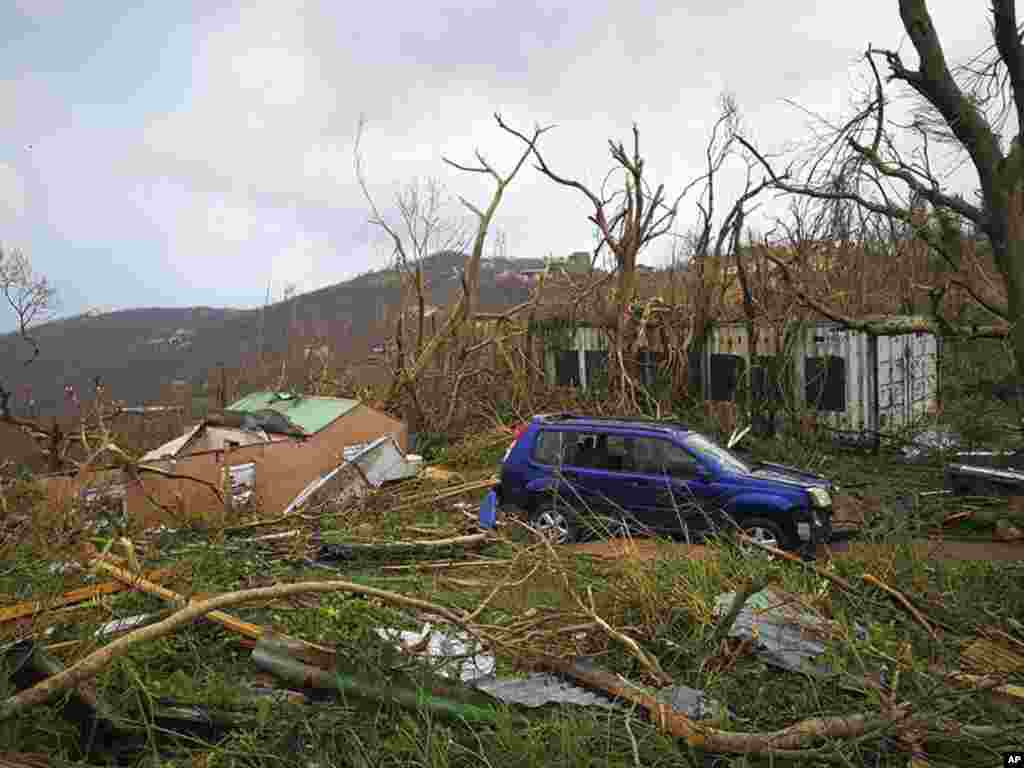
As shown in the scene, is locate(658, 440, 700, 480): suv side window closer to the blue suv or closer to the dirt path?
the blue suv

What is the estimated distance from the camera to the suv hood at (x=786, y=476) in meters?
7.52

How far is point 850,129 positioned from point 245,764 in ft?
20.0

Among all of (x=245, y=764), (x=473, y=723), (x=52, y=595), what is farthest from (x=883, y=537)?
(x=52, y=595)

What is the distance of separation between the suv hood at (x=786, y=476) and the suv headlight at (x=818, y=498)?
0.11m

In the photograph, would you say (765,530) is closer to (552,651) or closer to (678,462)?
(678,462)

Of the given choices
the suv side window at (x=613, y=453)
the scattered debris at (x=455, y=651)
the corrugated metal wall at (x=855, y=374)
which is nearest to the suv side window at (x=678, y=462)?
the suv side window at (x=613, y=453)

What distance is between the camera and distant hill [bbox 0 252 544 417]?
2514cm

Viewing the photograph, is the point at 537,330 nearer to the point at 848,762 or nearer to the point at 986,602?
the point at 986,602

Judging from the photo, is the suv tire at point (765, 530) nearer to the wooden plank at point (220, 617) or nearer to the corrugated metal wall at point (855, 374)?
the wooden plank at point (220, 617)

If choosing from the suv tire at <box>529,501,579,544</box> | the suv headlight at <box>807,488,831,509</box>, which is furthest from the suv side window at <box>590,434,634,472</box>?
the suv headlight at <box>807,488,831,509</box>

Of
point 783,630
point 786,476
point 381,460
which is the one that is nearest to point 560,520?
point 786,476

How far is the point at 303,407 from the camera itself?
1143 cm

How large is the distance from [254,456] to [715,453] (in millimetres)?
5928

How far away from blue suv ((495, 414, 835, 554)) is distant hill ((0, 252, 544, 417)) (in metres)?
13.1
